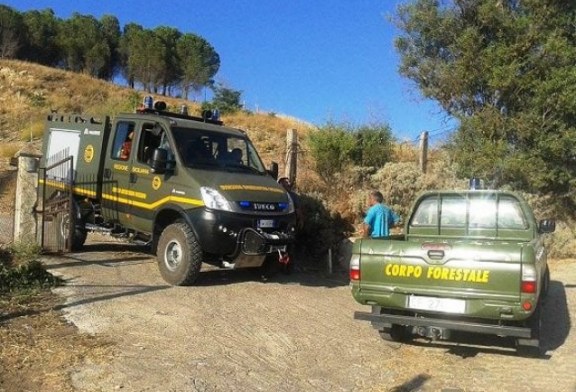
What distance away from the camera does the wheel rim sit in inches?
376

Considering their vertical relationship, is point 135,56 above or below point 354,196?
above

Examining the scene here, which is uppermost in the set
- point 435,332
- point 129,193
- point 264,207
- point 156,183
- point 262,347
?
point 156,183

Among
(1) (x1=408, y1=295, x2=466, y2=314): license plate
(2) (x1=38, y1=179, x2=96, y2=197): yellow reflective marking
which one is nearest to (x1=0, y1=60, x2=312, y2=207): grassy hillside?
(2) (x1=38, y1=179, x2=96, y2=197): yellow reflective marking

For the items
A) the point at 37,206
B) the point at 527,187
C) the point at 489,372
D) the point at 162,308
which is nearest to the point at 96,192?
the point at 37,206

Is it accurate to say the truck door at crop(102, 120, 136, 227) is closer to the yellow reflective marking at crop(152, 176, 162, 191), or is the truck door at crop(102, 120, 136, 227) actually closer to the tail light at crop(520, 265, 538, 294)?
the yellow reflective marking at crop(152, 176, 162, 191)

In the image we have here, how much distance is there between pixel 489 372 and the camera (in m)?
6.58

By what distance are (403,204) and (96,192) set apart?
272 inches

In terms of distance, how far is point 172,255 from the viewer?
966 cm

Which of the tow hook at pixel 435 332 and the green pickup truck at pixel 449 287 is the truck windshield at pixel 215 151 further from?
the tow hook at pixel 435 332

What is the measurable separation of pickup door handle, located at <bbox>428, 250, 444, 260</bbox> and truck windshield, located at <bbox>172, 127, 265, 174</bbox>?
173 inches

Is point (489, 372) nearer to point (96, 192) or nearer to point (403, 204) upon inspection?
point (96, 192)

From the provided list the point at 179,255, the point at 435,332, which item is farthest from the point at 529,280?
the point at 179,255

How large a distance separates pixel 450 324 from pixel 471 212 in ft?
7.79

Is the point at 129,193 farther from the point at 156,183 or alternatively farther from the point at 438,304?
the point at 438,304
